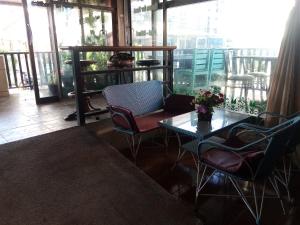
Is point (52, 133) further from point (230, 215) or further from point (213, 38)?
point (213, 38)

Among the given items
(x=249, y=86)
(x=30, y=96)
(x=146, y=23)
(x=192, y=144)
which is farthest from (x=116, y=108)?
(x=30, y=96)

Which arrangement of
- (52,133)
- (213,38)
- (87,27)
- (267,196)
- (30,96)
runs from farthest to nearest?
(30,96) → (87,27) → (213,38) → (52,133) → (267,196)

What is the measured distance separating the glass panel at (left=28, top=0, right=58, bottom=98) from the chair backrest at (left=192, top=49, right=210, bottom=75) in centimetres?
298

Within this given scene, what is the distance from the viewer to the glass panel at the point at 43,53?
4.59 m

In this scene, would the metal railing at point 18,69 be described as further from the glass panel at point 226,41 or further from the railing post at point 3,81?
the glass panel at point 226,41

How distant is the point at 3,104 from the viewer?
4844 millimetres

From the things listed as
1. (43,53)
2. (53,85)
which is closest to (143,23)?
(43,53)

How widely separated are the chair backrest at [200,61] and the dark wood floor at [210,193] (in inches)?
71.6

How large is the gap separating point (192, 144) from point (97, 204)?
1.25 metres

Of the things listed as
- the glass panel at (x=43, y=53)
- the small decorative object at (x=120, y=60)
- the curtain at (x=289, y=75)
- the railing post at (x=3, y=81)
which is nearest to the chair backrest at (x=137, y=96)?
the small decorative object at (x=120, y=60)

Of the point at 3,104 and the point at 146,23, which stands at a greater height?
the point at 146,23

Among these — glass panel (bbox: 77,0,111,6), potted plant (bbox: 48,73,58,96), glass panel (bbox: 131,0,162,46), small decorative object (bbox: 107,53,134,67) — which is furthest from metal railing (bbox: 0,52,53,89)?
small decorative object (bbox: 107,53,134,67)

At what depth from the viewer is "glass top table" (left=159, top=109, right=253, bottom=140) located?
217 cm

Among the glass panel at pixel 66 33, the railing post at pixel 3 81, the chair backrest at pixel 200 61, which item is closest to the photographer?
the chair backrest at pixel 200 61
